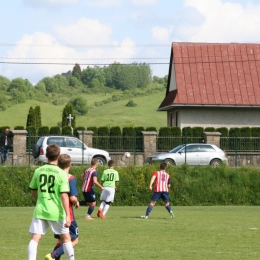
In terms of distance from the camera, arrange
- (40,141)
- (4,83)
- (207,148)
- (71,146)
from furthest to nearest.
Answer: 1. (4,83)
2. (207,148)
3. (71,146)
4. (40,141)

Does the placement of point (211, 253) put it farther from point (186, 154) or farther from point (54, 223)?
point (186, 154)

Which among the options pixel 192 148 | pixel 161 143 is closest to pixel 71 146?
pixel 192 148

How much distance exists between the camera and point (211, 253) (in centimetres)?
1213

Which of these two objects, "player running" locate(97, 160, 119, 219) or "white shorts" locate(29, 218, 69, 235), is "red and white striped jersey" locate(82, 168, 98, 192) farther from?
"white shorts" locate(29, 218, 69, 235)

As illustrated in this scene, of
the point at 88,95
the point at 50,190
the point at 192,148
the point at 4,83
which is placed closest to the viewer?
the point at 50,190

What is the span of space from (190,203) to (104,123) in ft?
290

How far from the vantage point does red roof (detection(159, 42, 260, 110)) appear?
5166cm

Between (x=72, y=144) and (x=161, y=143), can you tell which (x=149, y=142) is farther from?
(x=72, y=144)

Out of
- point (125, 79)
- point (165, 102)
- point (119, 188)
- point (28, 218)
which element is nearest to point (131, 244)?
point (28, 218)

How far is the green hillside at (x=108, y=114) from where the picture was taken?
119738mm

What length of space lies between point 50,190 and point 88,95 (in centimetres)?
15973

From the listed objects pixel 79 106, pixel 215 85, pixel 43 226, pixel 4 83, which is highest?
pixel 4 83

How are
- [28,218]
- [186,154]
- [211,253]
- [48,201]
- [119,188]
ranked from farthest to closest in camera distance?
[186,154]
[119,188]
[28,218]
[211,253]
[48,201]

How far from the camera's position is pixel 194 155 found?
3644cm
